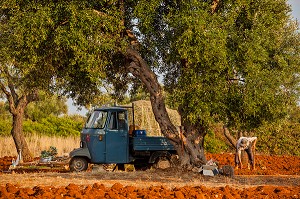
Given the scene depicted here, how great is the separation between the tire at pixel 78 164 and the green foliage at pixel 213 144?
47.3 feet

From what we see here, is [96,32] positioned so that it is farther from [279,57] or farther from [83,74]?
[279,57]

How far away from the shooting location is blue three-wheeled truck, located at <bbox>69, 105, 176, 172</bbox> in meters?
20.0

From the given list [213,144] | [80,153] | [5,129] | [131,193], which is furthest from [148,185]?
[5,129]

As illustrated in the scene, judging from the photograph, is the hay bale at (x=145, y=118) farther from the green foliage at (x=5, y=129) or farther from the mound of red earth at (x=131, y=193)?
the green foliage at (x=5, y=129)

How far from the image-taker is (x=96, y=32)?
17.7 metres

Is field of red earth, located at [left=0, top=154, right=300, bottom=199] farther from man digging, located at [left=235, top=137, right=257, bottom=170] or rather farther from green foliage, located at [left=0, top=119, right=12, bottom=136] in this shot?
green foliage, located at [left=0, top=119, right=12, bottom=136]

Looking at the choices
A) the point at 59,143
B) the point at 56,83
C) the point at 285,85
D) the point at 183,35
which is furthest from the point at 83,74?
the point at 59,143

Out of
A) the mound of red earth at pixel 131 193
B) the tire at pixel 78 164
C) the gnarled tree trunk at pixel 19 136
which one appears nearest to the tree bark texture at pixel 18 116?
the gnarled tree trunk at pixel 19 136

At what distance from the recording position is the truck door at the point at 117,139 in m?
20.1

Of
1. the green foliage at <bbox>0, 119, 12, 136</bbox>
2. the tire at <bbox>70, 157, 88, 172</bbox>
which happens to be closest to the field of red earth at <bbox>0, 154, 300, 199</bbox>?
the tire at <bbox>70, 157, 88, 172</bbox>

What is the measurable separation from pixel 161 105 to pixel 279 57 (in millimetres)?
5516

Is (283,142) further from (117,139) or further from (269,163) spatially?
(117,139)

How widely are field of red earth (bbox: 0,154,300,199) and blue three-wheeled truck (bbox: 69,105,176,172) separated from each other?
746 mm

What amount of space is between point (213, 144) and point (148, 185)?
19.5m
